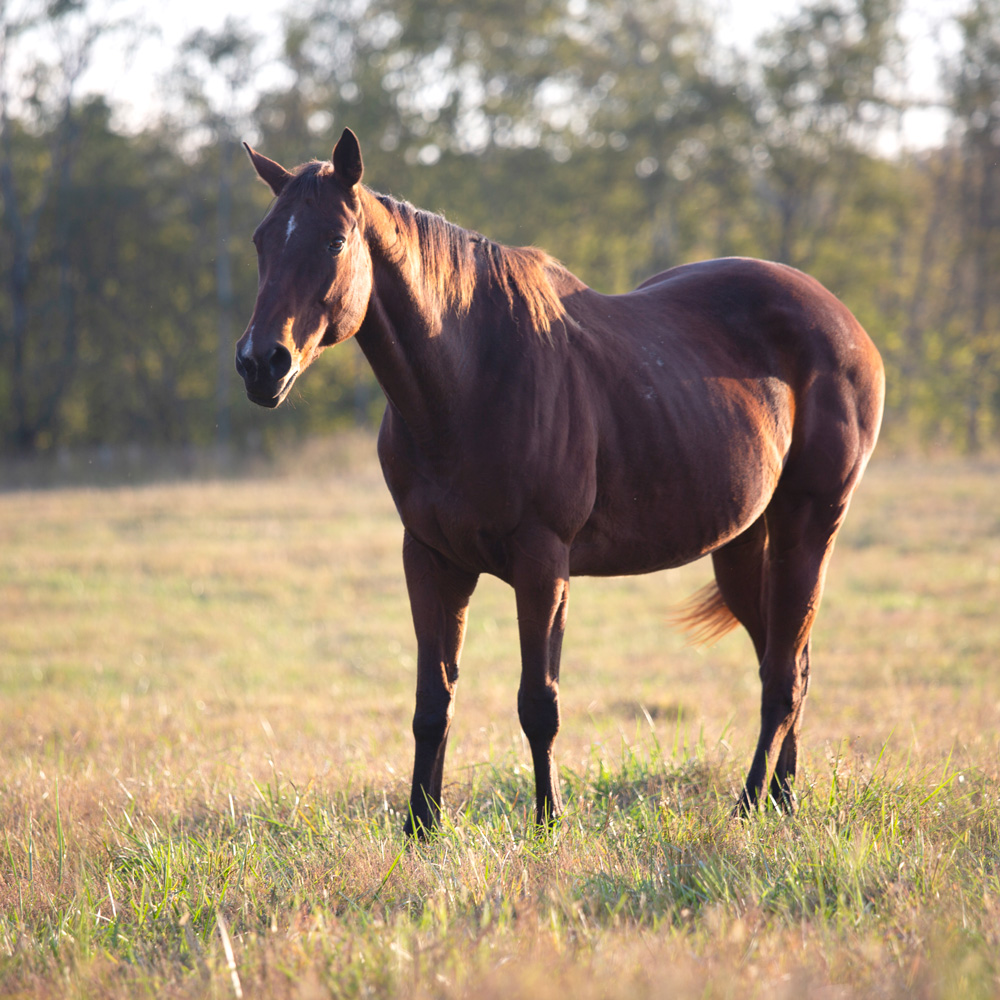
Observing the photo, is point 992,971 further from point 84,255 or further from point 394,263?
point 84,255

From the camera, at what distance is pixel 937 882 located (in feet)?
8.09

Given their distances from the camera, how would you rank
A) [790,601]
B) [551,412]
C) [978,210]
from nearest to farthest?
[551,412], [790,601], [978,210]

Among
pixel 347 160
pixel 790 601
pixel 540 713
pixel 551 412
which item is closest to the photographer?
pixel 347 160

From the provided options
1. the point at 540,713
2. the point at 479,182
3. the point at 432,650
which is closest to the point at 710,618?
the point at 540,713

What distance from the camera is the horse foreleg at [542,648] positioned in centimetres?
304

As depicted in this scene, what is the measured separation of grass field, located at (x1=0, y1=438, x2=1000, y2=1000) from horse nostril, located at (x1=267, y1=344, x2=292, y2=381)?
139 cm

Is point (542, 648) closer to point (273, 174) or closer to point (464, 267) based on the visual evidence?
point (464, 267)

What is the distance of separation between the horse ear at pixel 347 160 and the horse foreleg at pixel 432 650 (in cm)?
121

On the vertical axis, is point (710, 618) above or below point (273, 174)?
below

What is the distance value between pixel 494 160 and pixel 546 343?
25332 millimetres

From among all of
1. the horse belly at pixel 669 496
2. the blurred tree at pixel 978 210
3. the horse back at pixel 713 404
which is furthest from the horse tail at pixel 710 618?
the blurred tree at pixel 978 210

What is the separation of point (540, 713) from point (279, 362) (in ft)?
4.85

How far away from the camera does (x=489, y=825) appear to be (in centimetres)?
310

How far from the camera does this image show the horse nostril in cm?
251
